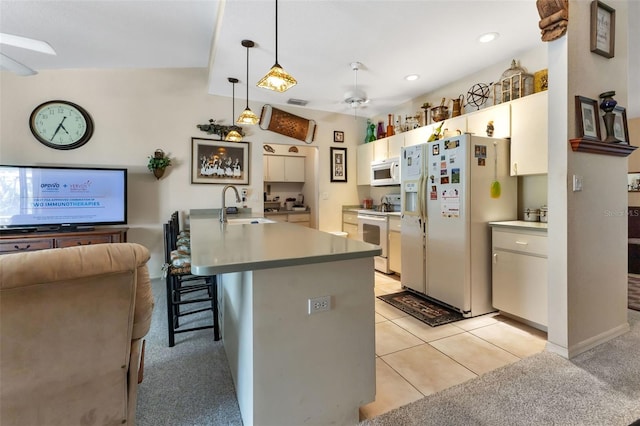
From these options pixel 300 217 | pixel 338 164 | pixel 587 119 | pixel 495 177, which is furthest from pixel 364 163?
pixel 587 119

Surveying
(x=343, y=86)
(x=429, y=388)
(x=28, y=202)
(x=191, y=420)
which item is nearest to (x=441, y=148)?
(x=343, y=86)

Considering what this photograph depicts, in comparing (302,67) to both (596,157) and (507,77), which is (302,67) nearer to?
(507,77)

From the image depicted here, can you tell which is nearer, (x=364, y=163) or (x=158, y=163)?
(x=158, y=163)

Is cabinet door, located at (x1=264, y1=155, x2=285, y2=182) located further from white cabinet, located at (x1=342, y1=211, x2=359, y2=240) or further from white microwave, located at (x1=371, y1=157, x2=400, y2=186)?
white microwave, located at (x1=371, y1=157, x2=400, y2=186)

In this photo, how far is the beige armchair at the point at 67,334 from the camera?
968mm

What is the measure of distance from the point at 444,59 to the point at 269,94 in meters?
2.28

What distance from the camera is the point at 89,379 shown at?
45.3 inches

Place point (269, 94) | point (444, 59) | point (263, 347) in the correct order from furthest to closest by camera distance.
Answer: point (269, 94), point (444, 59), point (263, 347)

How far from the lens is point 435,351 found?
86.9 inches

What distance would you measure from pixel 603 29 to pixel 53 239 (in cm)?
539

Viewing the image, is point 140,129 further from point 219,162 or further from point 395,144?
point 395,144

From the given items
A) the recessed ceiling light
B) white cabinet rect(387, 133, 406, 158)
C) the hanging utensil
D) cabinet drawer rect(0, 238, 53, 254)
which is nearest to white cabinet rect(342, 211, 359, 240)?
white cabinet rect(387, 133, 406, 158)

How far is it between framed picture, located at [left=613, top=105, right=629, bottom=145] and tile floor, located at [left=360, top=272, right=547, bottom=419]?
164cm

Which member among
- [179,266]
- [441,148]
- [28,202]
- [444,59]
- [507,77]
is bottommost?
[179,266]
